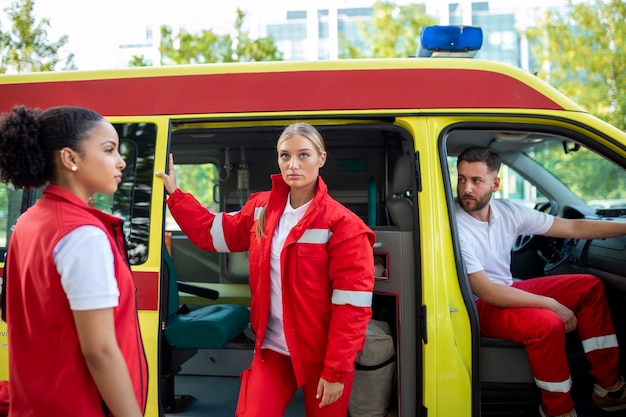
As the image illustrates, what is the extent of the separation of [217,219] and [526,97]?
159 centimetres

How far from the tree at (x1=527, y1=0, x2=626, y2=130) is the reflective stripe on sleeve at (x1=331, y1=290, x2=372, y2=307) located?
34.8 ft

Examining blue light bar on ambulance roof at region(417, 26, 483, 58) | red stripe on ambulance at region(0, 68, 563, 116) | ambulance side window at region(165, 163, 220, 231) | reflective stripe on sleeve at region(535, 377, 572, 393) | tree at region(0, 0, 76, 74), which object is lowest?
reflective stripe on sleeve at region(535, 377, 572, 393)

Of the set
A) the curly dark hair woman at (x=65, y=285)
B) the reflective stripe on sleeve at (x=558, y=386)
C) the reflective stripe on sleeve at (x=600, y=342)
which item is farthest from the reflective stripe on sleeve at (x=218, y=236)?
the reflective stripe on sleeve at (x=600, y=342)

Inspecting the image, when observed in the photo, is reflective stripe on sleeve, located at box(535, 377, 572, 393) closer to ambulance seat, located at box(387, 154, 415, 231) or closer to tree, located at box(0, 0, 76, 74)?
ambulance seat, located at box(387, 154, 415, 231)

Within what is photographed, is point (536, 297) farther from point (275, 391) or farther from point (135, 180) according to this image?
point (135, 180)

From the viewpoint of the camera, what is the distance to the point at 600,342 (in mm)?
2979

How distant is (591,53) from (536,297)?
10148mm

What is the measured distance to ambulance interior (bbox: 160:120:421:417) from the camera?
2719mm

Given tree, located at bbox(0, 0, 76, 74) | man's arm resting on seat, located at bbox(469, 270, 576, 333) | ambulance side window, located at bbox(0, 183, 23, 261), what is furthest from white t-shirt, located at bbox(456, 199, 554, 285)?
tree, located at bbox(0, 0, 76, 74)

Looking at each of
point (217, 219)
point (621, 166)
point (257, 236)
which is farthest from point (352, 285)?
point (621, 166)

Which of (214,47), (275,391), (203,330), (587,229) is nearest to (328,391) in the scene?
(275,391)

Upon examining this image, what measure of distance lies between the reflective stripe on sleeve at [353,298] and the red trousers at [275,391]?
1.09 ft

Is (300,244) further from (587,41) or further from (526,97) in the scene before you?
(587,41)

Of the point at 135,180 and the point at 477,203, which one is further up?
the point at 135,180
